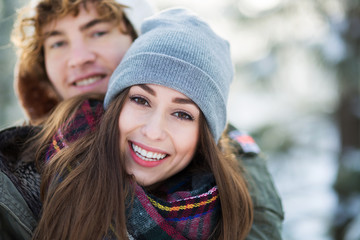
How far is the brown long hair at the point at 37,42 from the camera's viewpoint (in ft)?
7.82

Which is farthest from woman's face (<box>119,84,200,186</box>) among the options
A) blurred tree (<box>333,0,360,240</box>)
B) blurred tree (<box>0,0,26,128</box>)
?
blurred tree (<box>0,0,26,128</box>)

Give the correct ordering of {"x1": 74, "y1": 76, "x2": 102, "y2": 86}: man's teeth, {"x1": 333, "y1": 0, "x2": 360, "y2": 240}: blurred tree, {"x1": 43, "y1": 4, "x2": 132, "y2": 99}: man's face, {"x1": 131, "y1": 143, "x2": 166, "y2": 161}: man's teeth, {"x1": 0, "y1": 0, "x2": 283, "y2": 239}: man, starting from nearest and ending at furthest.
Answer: {"x1": 131, "y1": 143, "x2": 166, "y2": 161}: man's teeth, {"x1": 0, "y1": 0, "x2": 283, "y2": 239}: man, {"x1": 43, "y1": 4, "x2": 132, "y2": 99}: man's face, {"x1": 74, "y1": 76, "x2": 102, "y2": 86}: man's teeth, {"x1": 333, "y1": 0, "x2": 360, "y2": 240}: blurred tree

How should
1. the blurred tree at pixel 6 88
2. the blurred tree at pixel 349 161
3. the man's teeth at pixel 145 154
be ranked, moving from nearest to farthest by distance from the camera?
the man's teeth at pixel 145 154, the blurred tree at pixel 349 161, the blurred tree at pixel 6 88

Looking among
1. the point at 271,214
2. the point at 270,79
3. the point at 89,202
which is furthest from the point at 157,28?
the point at 270,79

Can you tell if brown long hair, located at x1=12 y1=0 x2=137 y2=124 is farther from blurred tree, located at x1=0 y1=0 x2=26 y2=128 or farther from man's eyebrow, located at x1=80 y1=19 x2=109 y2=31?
blurred tree, located at x1=0 y1=0 x2=26 y2=128

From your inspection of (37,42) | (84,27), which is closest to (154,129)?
(84,27)

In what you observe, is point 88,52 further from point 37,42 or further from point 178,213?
point 178,213

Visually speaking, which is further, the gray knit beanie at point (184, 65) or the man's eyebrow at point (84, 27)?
the man's eyebrow at point (84, 27)

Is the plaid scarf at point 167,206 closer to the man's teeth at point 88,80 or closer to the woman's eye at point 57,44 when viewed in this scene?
the man's teeth at point 88,80

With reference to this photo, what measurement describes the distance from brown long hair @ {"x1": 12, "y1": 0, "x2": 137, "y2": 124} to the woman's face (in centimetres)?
85

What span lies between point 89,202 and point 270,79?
3.23m

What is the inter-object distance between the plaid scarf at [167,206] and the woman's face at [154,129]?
16 centimetres

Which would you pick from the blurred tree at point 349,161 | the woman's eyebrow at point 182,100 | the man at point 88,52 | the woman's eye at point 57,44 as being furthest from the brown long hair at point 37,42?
the blurred tree at point 349,161

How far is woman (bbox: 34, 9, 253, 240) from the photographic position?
1.71m
